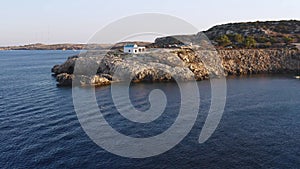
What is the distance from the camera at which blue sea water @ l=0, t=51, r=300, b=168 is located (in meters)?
36.2

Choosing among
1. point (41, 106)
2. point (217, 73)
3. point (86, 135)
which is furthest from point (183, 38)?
point (86, 135)

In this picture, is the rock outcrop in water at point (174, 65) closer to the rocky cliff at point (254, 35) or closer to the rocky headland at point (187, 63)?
the rocky headland at point (187, 63)

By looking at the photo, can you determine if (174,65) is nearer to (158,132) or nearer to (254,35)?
(158,132)

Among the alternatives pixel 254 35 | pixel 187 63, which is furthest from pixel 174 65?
pixel 254 35

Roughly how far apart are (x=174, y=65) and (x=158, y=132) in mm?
55369

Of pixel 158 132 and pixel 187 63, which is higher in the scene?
pixel 187 63

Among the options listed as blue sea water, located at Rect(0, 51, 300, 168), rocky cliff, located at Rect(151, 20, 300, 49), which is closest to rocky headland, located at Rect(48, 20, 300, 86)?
rocky cliff, located at Rect(151, 20, 300, 49)

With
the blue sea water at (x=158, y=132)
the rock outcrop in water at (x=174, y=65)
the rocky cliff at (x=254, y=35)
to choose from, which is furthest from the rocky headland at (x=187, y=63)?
the blue sea water at (x=158, y=132)

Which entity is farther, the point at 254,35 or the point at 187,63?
the point at 254,35

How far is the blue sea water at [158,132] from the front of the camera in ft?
119

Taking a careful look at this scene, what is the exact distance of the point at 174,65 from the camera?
9969cm

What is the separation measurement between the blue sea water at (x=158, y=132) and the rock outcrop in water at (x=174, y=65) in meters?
16.6

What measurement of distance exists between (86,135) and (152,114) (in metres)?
15.7

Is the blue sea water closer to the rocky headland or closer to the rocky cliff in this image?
the rocky headland
